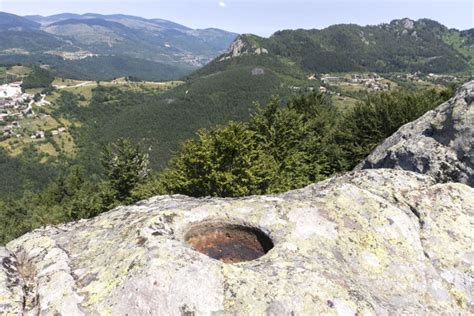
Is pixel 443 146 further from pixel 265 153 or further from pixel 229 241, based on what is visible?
pixel 265 153

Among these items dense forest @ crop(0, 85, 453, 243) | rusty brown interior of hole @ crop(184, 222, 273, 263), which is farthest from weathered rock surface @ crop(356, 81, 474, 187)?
rusty brown interior of hole @ crop(184, 222, 273, 263)

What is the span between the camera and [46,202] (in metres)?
91.6

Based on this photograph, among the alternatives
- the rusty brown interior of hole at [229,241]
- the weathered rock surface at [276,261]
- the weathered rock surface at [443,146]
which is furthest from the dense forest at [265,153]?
the rusty brown interior of hole at [229,241]

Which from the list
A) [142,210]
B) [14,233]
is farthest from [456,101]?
[14,233]

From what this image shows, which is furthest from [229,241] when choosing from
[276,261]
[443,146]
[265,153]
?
[265,153]

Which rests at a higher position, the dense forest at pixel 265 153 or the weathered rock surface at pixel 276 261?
the weathered rock surface at pixel 276 261

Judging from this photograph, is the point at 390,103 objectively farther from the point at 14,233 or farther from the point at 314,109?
the point at 14,233

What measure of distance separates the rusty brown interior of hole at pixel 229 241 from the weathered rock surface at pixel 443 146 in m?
12.7

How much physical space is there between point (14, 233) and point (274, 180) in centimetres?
5731

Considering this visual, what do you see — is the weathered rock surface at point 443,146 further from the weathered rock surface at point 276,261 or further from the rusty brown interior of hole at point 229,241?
the rusty brown interior of hole at point 229,241

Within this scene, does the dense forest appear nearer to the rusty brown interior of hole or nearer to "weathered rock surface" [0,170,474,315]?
"weathered rock surface" [0,170,474,315]

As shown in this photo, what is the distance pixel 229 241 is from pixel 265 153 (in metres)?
29.8

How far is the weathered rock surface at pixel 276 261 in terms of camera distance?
7.70 meters

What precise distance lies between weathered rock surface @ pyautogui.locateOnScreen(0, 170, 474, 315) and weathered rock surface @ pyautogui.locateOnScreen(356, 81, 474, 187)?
24.9ft
